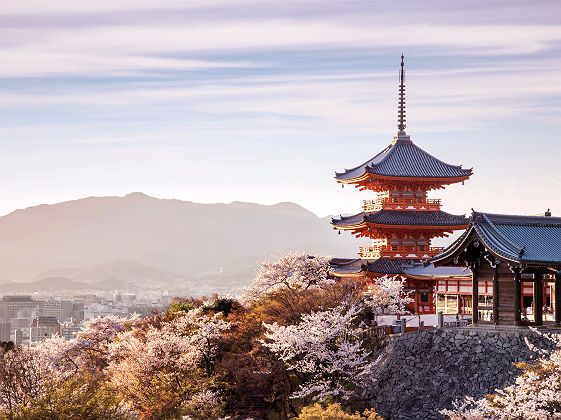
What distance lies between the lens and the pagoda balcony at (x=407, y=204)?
61.1m

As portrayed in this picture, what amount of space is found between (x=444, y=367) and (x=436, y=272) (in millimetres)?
13877

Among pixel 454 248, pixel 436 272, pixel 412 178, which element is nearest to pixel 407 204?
pixel 412 178

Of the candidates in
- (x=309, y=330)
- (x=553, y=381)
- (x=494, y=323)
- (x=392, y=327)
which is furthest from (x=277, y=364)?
(x=553, y=381)

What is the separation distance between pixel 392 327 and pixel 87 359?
32247 mm

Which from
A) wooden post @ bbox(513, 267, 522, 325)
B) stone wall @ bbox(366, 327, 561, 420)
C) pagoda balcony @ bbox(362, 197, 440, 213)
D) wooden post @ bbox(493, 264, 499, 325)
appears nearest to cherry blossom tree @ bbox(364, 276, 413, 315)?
stone wall @ bbox(366, 327, 561, 420)

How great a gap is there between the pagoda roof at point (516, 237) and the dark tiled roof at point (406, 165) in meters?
18.1

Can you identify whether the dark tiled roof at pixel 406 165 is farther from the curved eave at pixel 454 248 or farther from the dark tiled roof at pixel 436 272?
the curved eave at pixel 454 248

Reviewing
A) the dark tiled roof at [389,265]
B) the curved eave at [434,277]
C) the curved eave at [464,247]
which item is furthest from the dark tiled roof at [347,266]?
the curved eave at [464,247]

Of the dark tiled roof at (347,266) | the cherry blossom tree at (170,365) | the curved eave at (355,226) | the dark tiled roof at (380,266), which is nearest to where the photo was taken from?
the cherry blossom tree at (170,365)

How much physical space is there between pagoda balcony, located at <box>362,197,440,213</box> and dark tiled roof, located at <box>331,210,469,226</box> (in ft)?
1.00

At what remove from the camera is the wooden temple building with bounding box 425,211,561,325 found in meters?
38.8

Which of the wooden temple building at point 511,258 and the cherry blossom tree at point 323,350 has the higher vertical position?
the wooden temple building at point 511,258

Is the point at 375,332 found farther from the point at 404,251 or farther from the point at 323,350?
the point at 404,251

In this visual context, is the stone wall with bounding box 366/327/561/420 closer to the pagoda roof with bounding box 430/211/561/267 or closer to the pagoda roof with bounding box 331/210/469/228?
the pagoda roof with bounding box 430/211/561/267
